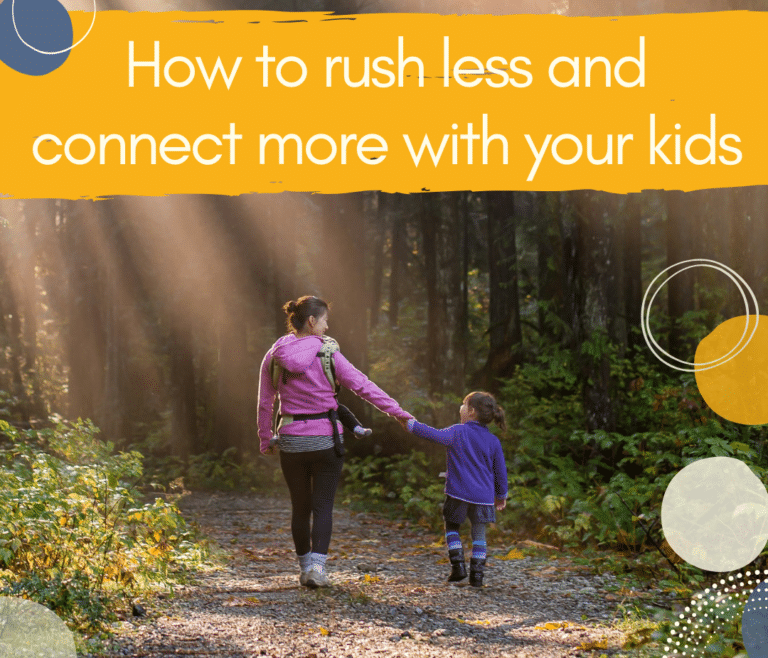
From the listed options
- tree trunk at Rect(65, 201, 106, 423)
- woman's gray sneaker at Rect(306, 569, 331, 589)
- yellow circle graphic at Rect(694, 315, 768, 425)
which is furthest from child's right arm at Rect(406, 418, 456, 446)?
tree trunk at Rect(65, 201, 106, 423)

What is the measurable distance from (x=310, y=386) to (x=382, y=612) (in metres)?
1.78

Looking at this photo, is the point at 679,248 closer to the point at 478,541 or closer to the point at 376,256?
the point at 478,541

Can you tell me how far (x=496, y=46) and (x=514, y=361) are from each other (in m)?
9.29

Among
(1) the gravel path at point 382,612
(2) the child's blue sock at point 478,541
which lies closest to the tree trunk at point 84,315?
(1) the gravel path at point 382,612

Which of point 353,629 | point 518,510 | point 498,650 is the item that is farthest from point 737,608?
point 518,510

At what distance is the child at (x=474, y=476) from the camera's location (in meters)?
6.75

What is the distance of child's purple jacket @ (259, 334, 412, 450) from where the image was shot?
657 centimetres

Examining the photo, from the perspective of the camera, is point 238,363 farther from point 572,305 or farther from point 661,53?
point 661,53

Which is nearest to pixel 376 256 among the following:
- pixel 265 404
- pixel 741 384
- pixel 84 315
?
pixel 84 315

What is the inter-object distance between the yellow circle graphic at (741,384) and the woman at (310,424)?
3.96 meters

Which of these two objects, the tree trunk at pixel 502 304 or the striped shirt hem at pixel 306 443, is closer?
the striped shirt hem at pixel 306 443

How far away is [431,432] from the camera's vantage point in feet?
21.7

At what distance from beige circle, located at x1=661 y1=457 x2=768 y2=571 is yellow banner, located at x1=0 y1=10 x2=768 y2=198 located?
3651 millimetres

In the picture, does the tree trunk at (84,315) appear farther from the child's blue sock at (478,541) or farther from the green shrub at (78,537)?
the child's blue sock at (478,541)
